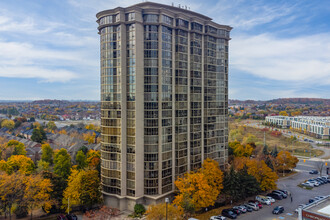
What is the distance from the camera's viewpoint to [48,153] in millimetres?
61562

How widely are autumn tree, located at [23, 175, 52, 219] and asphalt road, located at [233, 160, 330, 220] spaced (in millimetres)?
27411

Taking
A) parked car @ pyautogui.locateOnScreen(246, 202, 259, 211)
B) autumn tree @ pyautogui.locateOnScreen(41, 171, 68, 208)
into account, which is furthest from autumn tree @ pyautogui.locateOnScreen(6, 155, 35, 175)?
parked car @ pyautogui.locateOnScreen(246, 202, 259, 211)

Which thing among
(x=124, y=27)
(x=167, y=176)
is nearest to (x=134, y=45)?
(x=124, y=27)

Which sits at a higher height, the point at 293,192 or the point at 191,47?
the point at 191,47

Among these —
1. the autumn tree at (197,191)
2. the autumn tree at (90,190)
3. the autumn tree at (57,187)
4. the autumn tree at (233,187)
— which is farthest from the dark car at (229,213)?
the autumn tree at (57,187)

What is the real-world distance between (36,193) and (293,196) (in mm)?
41688

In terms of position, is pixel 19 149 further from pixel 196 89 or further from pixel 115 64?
pixel 196 89

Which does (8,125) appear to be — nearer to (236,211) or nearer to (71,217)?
(71,217)

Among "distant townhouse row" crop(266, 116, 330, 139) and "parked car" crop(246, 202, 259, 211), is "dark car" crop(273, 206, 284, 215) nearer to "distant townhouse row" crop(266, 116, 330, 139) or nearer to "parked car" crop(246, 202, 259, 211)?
"parked car" crop(246, 202, 259, 211)

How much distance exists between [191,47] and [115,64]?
14163 mm

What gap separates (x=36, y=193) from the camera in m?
34.0

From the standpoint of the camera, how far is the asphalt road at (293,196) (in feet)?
113

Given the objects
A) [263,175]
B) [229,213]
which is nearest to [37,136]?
[229,213]

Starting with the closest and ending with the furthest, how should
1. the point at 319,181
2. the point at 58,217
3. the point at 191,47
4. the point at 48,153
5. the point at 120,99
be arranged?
the point at 58,217, the point at 120,99, the point at 191,47, the point at 319,181, the point at 48,153
